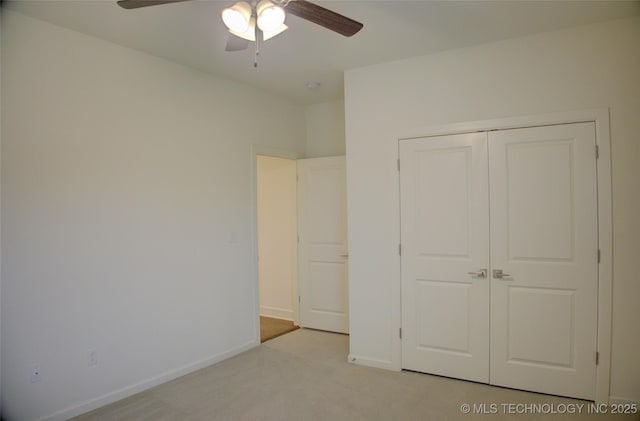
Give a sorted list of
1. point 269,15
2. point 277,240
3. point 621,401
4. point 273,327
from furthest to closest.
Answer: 1. point 277,240
2. point 273,327
3. point 621,401
4. point 269,15

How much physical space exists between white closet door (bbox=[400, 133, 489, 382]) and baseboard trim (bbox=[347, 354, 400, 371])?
139 mm

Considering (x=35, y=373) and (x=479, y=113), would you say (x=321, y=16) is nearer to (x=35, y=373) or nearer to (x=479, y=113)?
(x=479, y=113)

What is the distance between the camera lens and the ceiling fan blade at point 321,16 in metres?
1.82

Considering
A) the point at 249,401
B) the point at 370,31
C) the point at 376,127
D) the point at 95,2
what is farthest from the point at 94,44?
the point at 249,401

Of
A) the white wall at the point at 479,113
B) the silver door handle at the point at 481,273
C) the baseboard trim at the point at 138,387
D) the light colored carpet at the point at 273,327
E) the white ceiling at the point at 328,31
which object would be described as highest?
the white ceiling at the point at 328,31

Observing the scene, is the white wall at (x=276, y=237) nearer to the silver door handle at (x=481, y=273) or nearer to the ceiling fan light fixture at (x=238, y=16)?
the silver door handle at (x=481, y=273)

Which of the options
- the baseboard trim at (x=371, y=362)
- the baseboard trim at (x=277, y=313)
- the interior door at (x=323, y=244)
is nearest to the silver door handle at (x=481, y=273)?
the baseboard trim at (x=371, y=362)

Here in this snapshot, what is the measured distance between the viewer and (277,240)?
17.1ft

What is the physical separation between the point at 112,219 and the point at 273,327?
2.58m

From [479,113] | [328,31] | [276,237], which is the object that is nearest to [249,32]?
[328,31]

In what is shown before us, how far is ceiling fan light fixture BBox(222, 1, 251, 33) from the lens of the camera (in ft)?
6.08

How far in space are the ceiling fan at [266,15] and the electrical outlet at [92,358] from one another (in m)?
2.36

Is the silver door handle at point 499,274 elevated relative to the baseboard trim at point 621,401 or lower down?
elevated

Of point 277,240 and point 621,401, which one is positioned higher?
point 277,240
